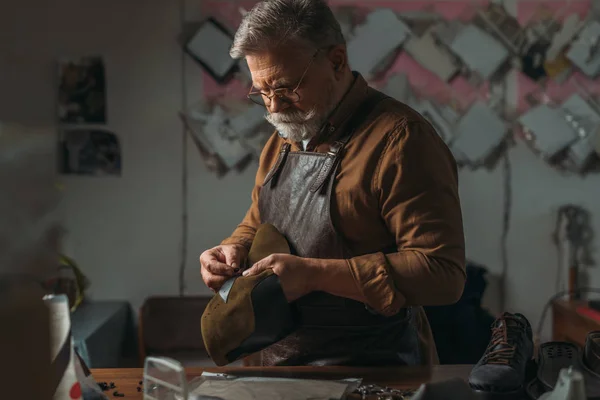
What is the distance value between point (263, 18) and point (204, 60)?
1.74 metres

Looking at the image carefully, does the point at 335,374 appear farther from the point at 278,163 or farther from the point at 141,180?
the point at 141,180

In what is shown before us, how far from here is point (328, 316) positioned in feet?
5.01

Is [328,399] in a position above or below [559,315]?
above

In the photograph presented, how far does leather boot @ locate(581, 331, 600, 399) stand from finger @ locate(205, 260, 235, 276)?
694 millimetres

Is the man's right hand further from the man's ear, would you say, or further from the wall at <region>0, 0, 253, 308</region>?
the wall at <region>0, 0, 253, 308</region>

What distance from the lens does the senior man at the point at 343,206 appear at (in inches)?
53.8

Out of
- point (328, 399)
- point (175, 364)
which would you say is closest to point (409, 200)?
point (328, 399)

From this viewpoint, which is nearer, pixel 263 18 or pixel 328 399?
pixel 328 399

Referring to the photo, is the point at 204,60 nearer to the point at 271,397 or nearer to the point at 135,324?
the point at 135,324

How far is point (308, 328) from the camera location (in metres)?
1.54

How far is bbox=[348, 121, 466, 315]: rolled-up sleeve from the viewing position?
4.46ft

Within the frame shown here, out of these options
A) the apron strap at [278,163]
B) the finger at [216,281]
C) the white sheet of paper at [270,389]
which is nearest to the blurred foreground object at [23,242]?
the white sheet of paper at [270,389]

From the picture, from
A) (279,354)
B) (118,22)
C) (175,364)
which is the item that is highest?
(118,22)

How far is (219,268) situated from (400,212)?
1.31 ft
